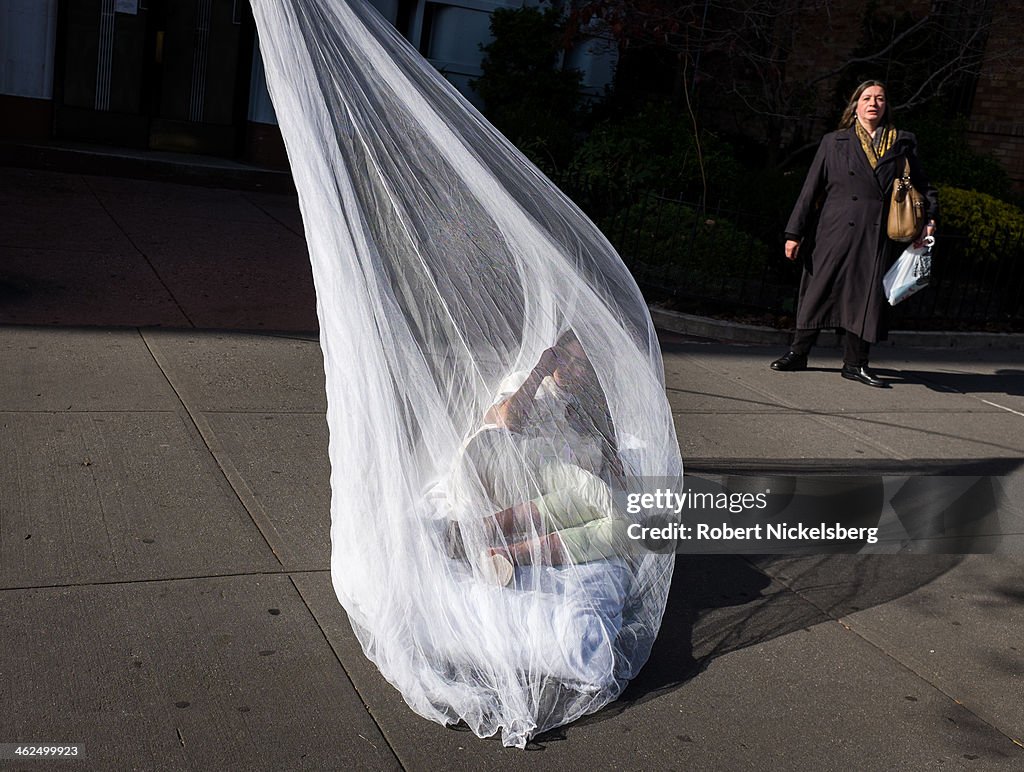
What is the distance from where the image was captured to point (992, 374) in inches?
313

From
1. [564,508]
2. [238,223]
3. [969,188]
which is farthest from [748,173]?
[564,508]

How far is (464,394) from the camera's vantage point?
342 cm

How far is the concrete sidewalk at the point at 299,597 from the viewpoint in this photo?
293 centimetres

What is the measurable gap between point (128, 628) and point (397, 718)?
89 cm

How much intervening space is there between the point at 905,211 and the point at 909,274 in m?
0.39

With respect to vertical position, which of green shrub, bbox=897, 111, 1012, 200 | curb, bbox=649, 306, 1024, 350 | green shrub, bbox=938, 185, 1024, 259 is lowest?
curb, bbox=649, 306, 1024, 350

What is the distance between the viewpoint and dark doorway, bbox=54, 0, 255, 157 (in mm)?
11711

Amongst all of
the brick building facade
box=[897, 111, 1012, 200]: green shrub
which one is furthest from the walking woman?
the brick building facade

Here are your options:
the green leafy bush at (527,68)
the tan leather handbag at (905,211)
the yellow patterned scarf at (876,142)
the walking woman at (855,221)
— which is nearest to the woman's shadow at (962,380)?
the walking woman at (855,221)

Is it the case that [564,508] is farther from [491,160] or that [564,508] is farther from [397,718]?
[491,160]

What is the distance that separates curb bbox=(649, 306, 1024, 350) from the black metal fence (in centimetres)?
31

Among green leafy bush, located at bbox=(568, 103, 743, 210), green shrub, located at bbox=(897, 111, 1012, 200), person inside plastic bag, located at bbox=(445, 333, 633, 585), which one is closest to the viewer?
person inside plastic bag, located at bbox=(445, 333, 633, 585)

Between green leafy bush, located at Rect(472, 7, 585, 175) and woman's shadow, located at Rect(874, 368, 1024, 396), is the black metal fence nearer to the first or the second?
woman's shadow, located at Rect(874, 368, 1024, 396)

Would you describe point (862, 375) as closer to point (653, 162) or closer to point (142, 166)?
point (653, 162)
